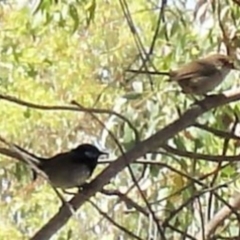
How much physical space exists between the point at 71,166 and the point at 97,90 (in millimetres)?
929

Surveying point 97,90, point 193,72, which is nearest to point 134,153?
point 193,72

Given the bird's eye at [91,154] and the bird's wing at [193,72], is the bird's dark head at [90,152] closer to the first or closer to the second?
the bird's eye at [91,154]

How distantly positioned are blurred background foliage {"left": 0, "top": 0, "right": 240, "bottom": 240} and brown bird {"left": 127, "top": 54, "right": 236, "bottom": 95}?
1.0 inches

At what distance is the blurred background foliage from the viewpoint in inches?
62.9

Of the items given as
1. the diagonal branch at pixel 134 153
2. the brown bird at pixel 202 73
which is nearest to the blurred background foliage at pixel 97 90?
the brown bird at pixel 202 73

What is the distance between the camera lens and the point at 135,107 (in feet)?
4.65

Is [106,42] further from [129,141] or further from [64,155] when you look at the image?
[129,141]

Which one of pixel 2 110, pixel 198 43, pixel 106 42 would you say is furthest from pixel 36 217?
pixel 198 43

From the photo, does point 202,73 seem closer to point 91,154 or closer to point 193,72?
point 193,72

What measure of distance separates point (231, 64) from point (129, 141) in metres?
0.34

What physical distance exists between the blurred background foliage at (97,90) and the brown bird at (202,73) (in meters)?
0.03

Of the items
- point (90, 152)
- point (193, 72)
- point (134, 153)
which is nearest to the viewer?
point (134, 153)

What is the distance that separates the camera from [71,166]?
1844 millimetres

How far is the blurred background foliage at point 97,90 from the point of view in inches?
62.9
